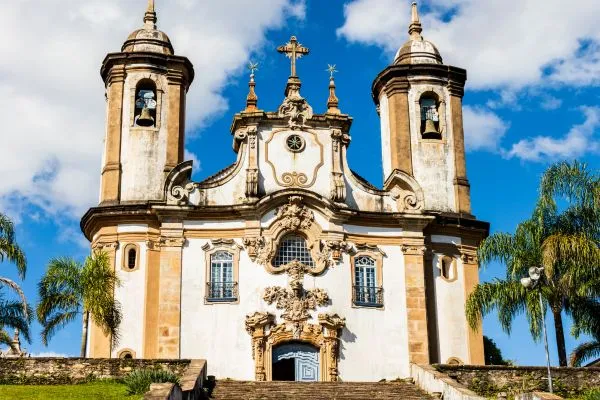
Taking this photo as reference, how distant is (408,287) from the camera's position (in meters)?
31.7

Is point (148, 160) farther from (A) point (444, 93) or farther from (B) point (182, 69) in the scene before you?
(A) point (444, 93)

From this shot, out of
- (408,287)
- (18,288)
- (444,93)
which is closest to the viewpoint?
A: (18,288)

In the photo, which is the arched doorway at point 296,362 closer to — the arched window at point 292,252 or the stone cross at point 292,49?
the arched window at point 292,252

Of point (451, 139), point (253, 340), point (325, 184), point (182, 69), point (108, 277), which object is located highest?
point (182, 69)

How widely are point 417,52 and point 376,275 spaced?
9.58 metres

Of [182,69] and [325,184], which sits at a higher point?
[182,69]

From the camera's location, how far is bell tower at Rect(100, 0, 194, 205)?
3334cm

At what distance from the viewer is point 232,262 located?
31312 millimetres

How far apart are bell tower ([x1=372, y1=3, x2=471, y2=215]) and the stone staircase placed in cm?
948

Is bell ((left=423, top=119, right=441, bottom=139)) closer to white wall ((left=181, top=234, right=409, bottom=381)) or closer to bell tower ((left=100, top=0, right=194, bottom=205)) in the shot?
white wall ((left=181, top=234, right=409, bottom=381))

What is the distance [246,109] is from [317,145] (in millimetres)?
2842

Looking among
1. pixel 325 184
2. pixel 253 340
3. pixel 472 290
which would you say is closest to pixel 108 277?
pixel 253 340

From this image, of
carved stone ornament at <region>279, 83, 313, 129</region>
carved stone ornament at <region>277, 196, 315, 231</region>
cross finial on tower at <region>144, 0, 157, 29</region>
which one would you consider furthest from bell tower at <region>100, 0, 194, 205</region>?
carved stone ornament at <region>277, 196, 315, 231</region>

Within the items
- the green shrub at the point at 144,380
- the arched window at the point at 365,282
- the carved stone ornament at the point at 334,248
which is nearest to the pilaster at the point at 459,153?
the arched window at the point at 365,282
